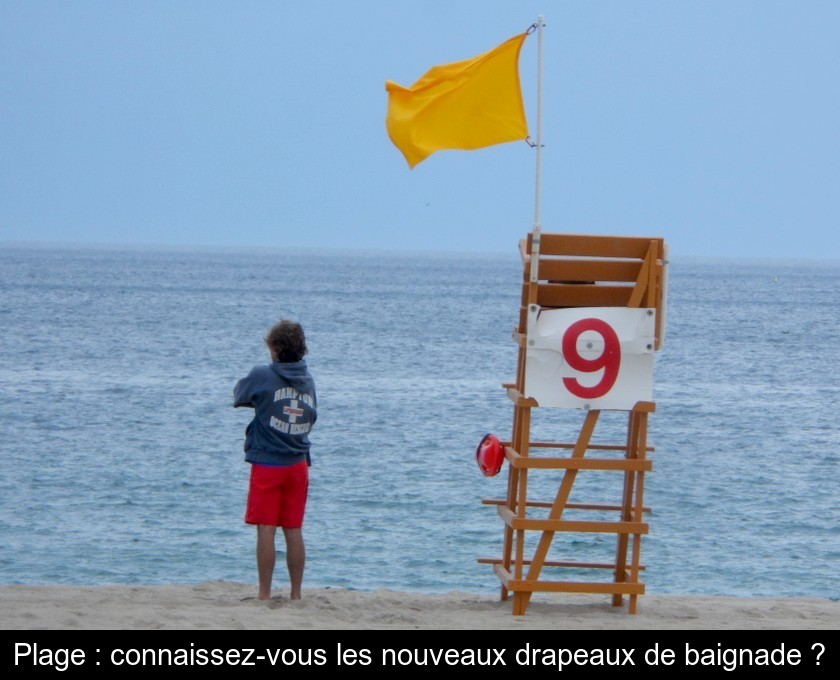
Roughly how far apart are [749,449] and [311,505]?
33.3 feet

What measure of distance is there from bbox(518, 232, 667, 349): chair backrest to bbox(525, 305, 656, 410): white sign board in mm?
122

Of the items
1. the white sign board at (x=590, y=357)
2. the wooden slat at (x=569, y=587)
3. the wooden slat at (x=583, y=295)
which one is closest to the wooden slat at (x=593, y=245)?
the wooden slat at (x=583, y=295)

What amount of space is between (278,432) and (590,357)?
1885mm

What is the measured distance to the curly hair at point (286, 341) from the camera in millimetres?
Result: 7531

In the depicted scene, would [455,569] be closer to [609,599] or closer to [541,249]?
[609,599]

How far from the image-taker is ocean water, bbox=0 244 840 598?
45.8 feet

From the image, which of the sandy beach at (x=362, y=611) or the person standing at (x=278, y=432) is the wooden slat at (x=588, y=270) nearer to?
the person standing at (x=278, y=432)

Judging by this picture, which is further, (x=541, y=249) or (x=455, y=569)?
(x=455, y=569)

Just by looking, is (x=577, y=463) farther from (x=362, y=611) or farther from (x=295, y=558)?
(x=295, y=558)

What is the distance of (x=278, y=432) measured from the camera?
7.49 m

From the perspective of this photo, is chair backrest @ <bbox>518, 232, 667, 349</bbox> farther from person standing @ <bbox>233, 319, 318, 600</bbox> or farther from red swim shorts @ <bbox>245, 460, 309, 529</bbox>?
red swim shorts @ <bbox>245, 460, 309, 529</bbox>

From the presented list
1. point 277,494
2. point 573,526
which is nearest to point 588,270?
point 573,526
